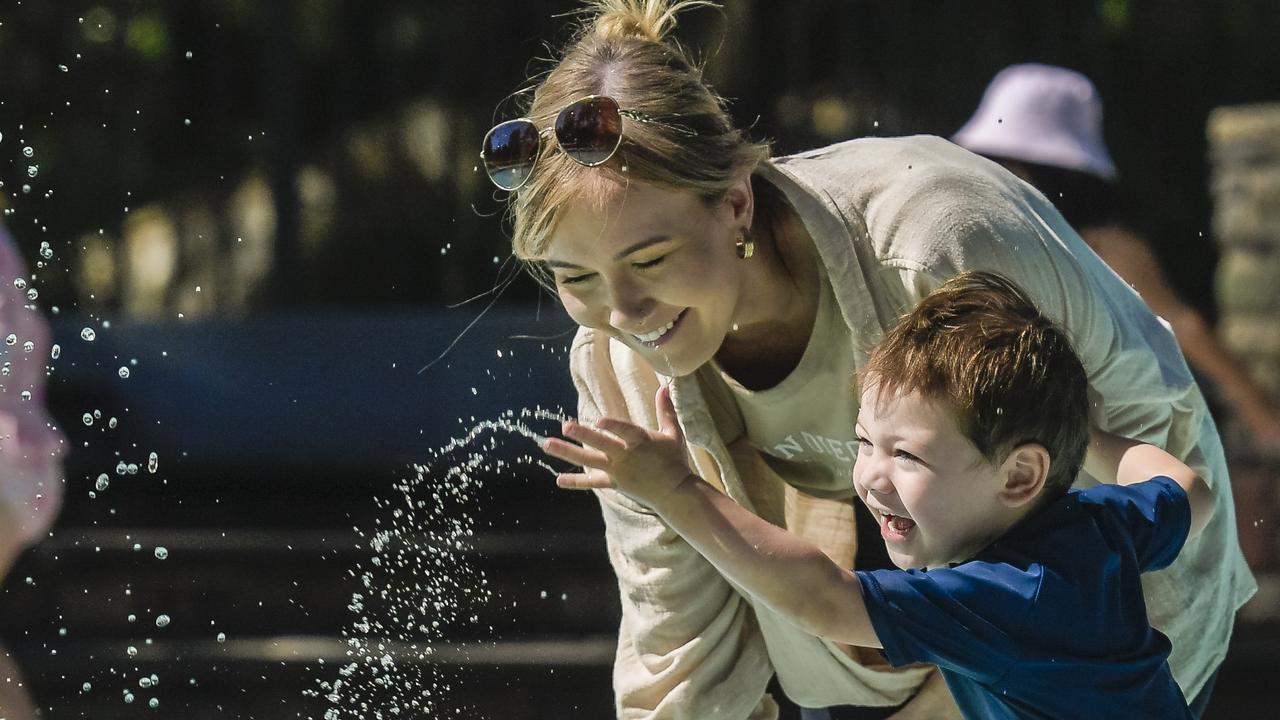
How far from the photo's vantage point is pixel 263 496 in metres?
6.83

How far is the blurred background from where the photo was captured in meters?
5.95

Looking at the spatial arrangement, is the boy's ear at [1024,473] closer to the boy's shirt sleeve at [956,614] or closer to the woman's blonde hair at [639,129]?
the boy's shirt sleeve at [956,614]

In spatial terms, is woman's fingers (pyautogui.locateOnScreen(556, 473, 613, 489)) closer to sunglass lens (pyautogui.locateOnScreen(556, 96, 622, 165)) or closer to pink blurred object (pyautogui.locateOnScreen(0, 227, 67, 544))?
sunglass lens (pyautogui.locateOnScreen(556, 96, 622, 165))

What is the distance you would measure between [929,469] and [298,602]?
4.34 meters

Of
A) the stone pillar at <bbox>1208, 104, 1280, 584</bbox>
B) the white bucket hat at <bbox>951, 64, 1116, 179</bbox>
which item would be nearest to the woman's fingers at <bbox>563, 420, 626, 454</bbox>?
the white bucket hat at <bbox>951, 64, 1116, 179</bbox>

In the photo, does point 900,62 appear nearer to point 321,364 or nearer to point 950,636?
point 321,364

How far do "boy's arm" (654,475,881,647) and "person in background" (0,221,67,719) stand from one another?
1.36 metres

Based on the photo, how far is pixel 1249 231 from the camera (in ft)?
20.0

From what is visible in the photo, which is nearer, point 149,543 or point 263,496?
point 149,543

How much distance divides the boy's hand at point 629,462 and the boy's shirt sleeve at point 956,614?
0.91 feet

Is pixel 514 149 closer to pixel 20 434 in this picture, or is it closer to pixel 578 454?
pixel 578 454

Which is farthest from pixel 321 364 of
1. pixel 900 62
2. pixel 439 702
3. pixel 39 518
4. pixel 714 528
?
pixel 714 528

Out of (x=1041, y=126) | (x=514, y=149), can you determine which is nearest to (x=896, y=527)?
(x=514, y=149)

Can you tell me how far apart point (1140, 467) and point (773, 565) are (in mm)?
583
